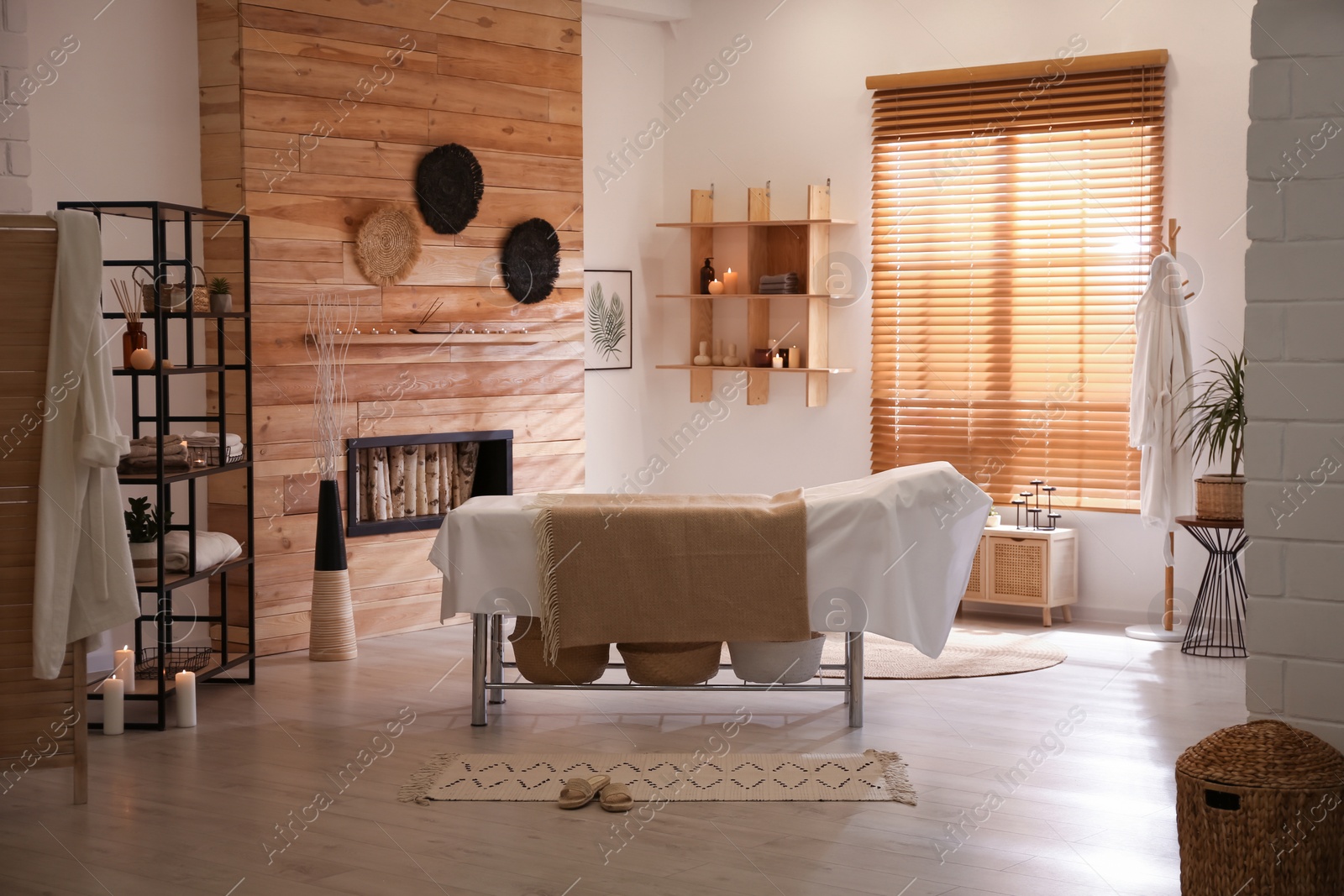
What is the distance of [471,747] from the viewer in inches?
165

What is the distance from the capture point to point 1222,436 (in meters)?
5.45

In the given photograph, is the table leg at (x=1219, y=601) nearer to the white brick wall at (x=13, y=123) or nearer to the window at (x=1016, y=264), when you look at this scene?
the window at (x=1016, y=264)

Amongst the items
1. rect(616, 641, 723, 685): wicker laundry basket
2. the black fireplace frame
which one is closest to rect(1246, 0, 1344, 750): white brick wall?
rect(616, 641, 723, 685): wicker laundry basket

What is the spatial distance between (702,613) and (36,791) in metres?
1.98

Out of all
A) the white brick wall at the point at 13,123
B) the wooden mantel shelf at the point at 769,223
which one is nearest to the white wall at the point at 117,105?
the white brick wall at the point at 13,123

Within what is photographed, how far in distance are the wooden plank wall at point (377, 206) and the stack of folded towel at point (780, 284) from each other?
100 cm

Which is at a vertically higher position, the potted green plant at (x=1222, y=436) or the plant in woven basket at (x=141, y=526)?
the potted green plant at (x=1222, y=436)

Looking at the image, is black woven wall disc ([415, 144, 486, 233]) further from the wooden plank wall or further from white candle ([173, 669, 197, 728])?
white candle ([173, 669, 197, 728])

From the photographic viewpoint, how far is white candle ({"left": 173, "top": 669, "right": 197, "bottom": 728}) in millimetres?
4410

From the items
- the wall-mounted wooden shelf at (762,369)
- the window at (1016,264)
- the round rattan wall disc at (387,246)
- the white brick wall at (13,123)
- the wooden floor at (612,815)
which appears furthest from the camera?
the wall-mounted wooden shelf at (762,369)

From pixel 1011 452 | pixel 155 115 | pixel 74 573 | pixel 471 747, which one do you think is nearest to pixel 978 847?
pixel 471 747

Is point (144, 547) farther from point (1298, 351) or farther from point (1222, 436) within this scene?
point (1222, 436)

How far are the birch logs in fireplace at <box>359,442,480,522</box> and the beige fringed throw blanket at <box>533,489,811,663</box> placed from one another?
82.3 inches

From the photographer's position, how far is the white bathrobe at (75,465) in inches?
140
